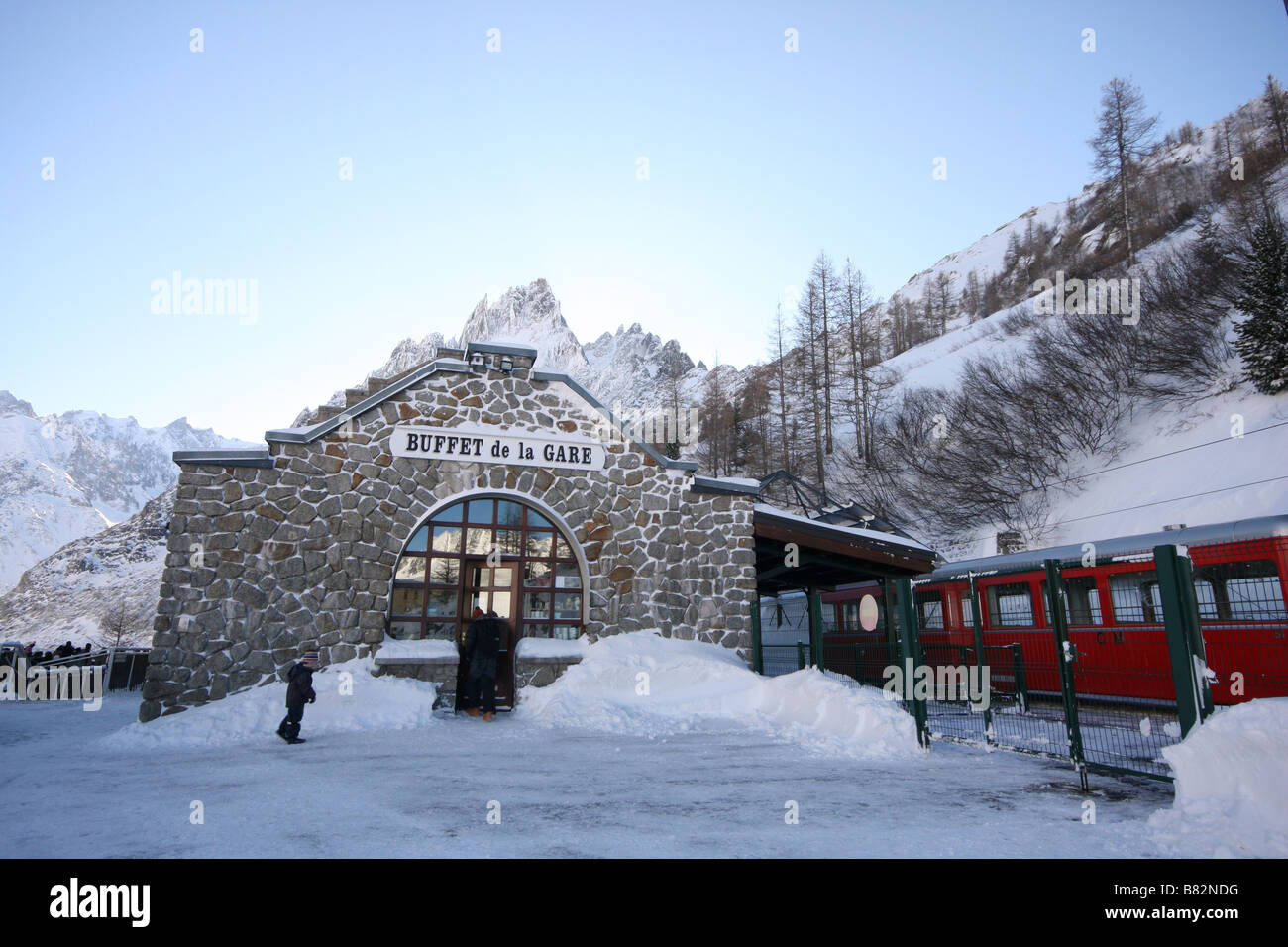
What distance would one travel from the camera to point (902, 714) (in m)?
7.55

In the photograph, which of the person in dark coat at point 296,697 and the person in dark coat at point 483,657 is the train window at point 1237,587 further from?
the person in dark coat at point 296,697

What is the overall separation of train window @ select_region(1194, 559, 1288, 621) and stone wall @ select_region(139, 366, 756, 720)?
6.53 metres

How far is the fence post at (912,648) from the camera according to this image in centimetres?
717

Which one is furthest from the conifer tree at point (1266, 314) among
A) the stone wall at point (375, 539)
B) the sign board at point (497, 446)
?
the sign board at point (497, 446)

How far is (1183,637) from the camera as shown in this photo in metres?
5.09

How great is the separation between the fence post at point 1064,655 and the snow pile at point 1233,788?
1.17 metres

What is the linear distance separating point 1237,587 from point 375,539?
12.3 meters

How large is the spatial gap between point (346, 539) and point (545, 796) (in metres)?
6.46

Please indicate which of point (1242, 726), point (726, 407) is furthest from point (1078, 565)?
point (726, 407)

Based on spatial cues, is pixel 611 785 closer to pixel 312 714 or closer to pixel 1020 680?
pixel 312 714

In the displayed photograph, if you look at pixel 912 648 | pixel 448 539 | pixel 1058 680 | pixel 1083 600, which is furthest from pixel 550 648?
pixel 1083 600

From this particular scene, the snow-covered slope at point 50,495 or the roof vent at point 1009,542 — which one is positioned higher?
the snow-covered slope at point 50,495

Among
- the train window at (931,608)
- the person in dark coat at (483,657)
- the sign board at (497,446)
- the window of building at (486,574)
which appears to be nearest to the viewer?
the person in dark coat at (483,657)

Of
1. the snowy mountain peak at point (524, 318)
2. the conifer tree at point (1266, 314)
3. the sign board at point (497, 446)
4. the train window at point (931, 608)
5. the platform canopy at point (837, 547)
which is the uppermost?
the snowy mountain peak at point (524, 318)
